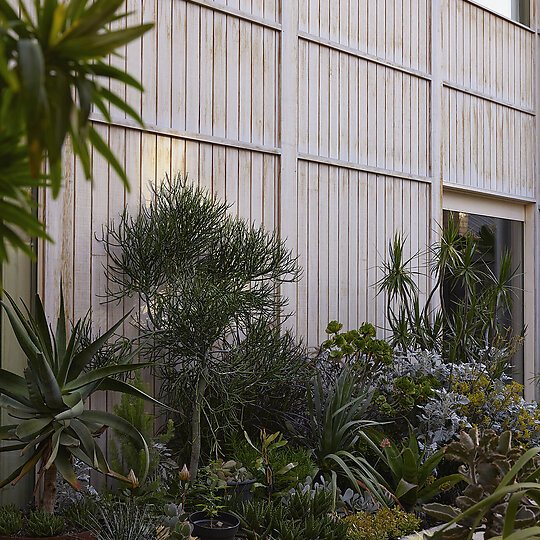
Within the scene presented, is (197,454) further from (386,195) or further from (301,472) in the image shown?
(386,195)

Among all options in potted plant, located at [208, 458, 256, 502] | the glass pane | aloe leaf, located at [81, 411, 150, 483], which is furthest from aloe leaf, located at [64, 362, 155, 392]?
the glass pane

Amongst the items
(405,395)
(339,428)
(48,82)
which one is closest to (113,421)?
(339,428)

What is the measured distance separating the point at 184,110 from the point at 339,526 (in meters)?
2.63

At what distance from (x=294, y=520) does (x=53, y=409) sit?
1.24 meters

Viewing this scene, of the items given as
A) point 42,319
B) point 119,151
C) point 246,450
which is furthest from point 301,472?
point 119,151

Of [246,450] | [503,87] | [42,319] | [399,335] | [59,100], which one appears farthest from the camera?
[503,87]

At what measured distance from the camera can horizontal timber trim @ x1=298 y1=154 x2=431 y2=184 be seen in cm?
539

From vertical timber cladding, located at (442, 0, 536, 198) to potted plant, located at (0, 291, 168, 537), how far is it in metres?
4.26

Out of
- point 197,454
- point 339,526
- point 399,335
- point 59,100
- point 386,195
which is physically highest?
point 386,195

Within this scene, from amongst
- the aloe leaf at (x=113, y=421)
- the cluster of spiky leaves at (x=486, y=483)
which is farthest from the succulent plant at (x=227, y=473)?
the cluster of spiky leaves at (x=486, y=483)

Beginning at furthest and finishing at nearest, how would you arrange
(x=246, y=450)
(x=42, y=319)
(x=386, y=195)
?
(x=386, y=195), (x=246, y=450), (x=42, y=319)

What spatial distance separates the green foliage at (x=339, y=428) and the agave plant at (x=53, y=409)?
4.81 ft

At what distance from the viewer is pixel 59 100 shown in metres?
0.79

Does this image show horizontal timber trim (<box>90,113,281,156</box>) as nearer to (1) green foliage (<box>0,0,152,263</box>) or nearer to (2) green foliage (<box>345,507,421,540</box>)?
(2) green foliage (<box>345,507,421,540</box>)
